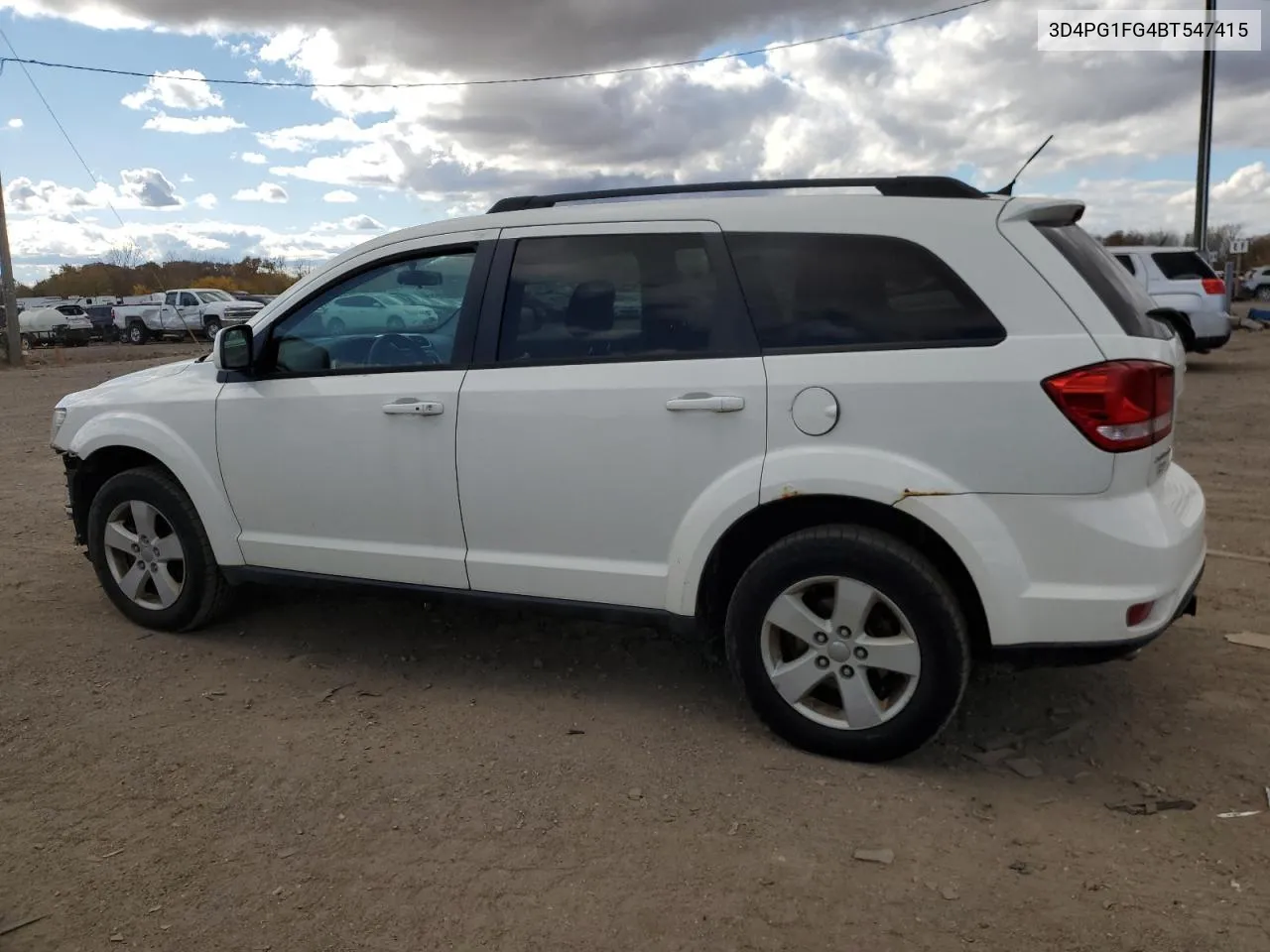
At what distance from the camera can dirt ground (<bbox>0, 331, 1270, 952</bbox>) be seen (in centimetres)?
258

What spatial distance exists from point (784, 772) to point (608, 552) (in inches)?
37.9

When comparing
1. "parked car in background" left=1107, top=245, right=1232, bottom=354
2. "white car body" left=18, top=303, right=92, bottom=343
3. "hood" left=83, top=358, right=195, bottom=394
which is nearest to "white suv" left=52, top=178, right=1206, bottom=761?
"hood" left=83, top=358, right=195, bottom=394

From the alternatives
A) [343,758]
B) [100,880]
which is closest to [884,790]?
[343,758]

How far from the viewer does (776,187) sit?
141 inches

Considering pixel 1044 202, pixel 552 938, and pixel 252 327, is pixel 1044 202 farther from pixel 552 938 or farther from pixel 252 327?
pixel 252 327

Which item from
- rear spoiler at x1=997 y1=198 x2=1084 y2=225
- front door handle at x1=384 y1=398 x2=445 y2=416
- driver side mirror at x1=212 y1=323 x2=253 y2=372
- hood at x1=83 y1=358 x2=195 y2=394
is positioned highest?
rear spoiler at x1=997 y1=198 x2=1084 y2=225

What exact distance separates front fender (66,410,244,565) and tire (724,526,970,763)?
2.32 metres

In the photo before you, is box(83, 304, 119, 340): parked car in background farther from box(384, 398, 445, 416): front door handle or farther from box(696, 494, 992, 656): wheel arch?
box(696, 494, 992, 656): wheel arch

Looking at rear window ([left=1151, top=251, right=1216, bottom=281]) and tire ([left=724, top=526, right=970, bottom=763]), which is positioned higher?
rear window ([left=1151, top=251, right=1216, bottom=281])

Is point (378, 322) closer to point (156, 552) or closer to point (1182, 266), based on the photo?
point (156, 552)

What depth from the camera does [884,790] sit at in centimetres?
319

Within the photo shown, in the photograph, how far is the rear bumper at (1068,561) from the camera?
2.96 m

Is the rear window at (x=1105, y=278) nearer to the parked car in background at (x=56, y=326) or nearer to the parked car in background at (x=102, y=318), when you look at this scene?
the parked car in background at (x=56, y=326)

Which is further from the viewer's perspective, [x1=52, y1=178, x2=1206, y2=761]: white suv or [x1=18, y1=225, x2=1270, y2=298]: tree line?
[x1=18, y1=225, x2=1270, y2=298]: tree line
